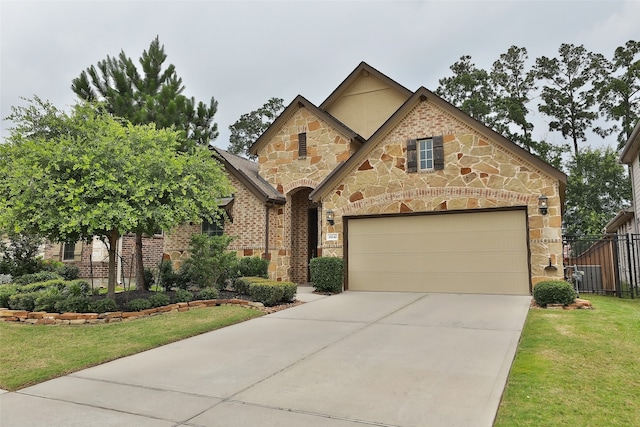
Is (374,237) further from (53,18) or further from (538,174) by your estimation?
(53,18)

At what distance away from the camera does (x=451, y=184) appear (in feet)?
41.9

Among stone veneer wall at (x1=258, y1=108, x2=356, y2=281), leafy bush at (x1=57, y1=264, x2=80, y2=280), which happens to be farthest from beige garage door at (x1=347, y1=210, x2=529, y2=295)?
leafy bush at (x1=57, y1=264, x2=80, y2=280)

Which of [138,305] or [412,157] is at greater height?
[412,157]

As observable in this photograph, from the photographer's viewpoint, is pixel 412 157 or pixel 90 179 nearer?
pixel 90 179

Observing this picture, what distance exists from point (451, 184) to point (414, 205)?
1.29 metres

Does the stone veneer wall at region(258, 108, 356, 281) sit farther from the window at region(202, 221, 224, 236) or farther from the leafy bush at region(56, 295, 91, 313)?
the leafy bush at region(56, 295, 91, 313)

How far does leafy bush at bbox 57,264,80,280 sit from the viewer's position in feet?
58.1

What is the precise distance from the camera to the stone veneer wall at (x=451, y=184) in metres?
11.5

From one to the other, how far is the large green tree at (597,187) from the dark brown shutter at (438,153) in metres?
25.0

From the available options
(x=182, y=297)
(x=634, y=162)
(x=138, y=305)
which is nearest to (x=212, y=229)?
(x=182, y=297)

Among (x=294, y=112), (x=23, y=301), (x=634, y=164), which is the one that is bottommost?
(x=23, y=301)

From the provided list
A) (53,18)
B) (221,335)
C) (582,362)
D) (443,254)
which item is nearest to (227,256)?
(221,335)

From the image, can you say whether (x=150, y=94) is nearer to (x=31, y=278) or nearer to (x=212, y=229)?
(x=212, y=229)

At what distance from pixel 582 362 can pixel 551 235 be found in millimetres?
6824
